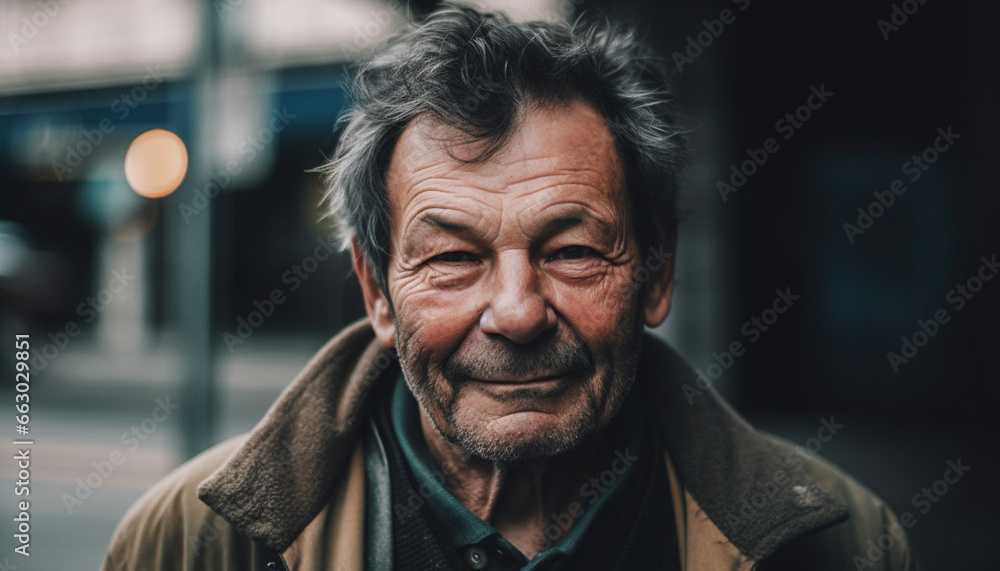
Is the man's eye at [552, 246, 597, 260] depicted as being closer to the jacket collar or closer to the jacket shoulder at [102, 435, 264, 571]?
the jacket collar

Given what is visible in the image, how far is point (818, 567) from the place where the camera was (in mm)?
1817

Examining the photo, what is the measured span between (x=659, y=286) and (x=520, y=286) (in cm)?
47

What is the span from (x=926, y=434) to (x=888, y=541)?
542 cm

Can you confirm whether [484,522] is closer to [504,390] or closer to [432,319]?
[504,390]

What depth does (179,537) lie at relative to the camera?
1731mm

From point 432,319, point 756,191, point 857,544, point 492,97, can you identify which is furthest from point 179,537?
point 756,191

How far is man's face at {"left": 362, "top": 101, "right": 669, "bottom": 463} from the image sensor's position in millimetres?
1533

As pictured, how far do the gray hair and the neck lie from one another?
45 centimetres

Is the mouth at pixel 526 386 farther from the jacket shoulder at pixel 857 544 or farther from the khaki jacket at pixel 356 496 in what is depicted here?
the jacket shoulder at pixel 857 544

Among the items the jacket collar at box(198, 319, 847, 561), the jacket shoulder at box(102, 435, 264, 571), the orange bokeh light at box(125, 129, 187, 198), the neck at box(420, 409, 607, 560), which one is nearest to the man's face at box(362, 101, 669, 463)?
the neck at box(420, 409, 607, 560)

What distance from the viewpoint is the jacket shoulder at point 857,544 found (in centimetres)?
182

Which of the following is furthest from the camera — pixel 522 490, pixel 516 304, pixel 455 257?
pixel 522 490

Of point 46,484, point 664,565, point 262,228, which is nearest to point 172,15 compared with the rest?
point 262,228

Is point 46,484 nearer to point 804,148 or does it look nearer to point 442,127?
point 442,127
